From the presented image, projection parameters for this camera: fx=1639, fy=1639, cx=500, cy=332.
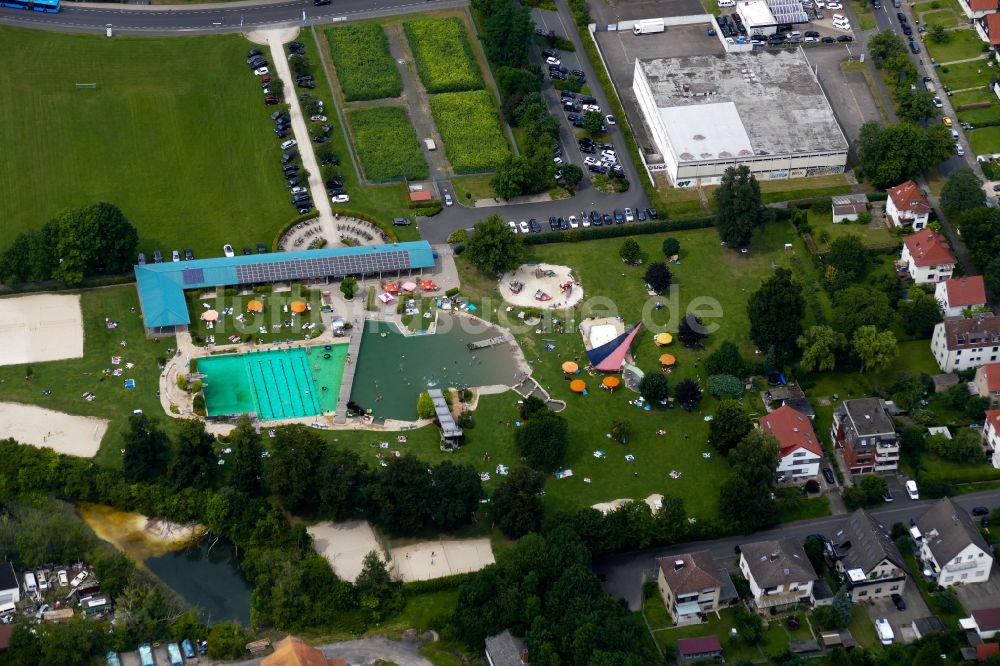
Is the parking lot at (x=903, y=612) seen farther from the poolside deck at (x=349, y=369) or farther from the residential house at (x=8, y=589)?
the residential house at (x=8, y=589)

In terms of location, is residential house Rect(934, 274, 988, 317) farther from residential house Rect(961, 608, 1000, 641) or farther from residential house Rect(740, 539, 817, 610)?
residential house Rect(961, 608, 1000, 641)

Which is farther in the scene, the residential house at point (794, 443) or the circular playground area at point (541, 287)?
the circular playground area at point (541, 287)

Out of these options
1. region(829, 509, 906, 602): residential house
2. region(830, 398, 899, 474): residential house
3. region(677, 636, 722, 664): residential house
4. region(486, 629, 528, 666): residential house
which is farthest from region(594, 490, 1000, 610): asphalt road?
region(486, 629, 528, 666): residential house

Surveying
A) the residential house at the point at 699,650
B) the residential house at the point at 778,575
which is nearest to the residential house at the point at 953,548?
the residential house at the point at 778,575

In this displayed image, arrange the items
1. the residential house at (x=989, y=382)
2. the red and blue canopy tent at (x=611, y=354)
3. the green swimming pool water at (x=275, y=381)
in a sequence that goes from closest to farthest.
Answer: the residential house at (x=989, y=382)
the green swimming pool water at (x=275, y=381)
the red and blue canopy tent at (x=611, y=354)

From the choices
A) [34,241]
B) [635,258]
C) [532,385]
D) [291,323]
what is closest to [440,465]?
[532,385]

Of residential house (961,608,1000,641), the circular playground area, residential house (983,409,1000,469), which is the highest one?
the circular playground area
